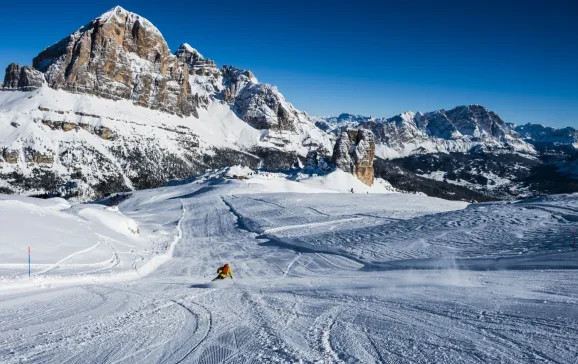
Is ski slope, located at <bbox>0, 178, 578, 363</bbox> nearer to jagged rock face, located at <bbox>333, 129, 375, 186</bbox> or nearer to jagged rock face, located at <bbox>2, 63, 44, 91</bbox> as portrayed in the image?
jagged rock face, located at <bbox>333, 129, 375, 186</bbox>

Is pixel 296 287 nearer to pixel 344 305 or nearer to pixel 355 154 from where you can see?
pixel 344 305

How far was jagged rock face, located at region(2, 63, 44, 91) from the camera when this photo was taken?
194 meters

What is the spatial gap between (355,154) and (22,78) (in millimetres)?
180797

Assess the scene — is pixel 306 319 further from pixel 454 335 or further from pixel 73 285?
pixel 73 285

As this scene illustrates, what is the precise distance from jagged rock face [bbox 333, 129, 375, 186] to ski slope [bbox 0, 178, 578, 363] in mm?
92482

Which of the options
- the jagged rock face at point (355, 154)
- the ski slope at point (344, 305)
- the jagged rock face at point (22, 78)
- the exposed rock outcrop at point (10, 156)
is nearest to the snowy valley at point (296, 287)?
the ski slope at point (344, 305)

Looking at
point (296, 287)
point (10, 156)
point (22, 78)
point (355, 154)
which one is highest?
point (22, 78)

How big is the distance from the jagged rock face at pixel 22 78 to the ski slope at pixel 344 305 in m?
216

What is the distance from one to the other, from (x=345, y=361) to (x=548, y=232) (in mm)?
17565

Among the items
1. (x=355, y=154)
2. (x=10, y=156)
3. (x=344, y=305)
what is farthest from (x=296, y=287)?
(x=10, y=156)

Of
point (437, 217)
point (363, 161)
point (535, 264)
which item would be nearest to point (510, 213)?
point (437, 217)

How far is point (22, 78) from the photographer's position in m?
196

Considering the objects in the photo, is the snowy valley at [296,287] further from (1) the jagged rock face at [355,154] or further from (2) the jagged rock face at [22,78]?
(2) the jagged rock face at [22,78]

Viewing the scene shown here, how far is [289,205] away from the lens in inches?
1935
